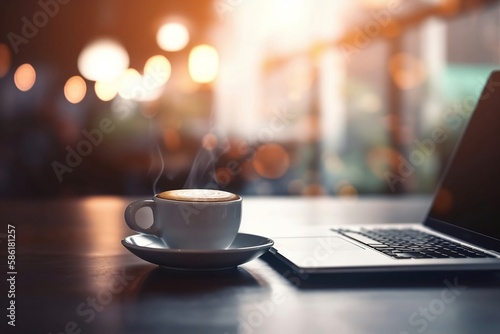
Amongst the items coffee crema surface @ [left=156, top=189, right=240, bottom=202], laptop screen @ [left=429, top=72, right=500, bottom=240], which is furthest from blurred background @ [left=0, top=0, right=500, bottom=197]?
coffee crema surface @ [left=156, top=189, right=240, bottom=202]

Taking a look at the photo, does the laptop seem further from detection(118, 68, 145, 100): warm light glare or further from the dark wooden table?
detection(118, 68, 145, 100): warm light glare

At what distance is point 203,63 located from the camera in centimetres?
574

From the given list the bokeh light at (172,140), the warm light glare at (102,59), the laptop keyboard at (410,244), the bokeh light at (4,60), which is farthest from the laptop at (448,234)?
the bokeh light at (4,60)

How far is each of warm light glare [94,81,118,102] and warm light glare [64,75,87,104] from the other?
0.37 ft

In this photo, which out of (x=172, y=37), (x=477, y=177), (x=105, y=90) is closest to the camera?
(x=477, y=177)

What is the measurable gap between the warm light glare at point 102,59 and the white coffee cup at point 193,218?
4.61 metres

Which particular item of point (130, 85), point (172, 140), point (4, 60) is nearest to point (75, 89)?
point (130, 85)

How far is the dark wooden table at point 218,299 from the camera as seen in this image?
21.0 inches

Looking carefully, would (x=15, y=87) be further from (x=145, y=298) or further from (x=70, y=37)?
(x=145, y=298)

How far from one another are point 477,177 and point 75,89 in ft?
15.3

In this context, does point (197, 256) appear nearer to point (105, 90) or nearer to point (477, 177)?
point (477, 177)

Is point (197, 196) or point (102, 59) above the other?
point (102, 59)

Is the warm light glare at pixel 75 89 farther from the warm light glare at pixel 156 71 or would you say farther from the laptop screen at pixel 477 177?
the laptop screen at pixel 477 177

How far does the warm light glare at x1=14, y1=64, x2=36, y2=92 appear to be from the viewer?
16.8 feet
